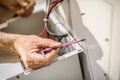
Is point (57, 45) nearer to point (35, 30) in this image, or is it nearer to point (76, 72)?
point (76, 72)

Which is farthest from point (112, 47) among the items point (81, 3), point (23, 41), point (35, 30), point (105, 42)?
point (35, 30)

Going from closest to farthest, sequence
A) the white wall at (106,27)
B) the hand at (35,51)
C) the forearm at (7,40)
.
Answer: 1. the white wall at (106,27)
2. the hand at (35,51)
3. the forearm at (7,40)

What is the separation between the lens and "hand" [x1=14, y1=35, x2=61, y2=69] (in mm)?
708

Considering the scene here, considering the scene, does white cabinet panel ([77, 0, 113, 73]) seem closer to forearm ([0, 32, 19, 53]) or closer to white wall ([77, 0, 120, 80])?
white wall ([77, 0, 120, 80])

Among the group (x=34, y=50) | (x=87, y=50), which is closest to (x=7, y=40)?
(x=34, y=50)

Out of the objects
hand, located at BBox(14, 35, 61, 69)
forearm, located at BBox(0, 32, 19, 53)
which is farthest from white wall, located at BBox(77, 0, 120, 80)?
forearm, located at BBox(0, 32, 19, 53)

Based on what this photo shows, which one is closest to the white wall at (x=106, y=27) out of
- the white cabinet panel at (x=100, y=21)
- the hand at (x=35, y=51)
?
the white cabinet panel at (x=100, y=21)

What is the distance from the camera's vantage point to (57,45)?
Result: 732 millimetres

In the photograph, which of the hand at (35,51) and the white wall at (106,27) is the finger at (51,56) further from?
the white wall at (106,27)

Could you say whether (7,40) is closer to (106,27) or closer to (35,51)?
(35,51)

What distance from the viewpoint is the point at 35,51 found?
2.41 feet

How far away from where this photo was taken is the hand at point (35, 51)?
71cm

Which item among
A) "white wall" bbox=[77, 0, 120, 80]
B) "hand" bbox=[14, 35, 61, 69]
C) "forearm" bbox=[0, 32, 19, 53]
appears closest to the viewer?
"white wall" bbox=[77, 0, 120, 80]

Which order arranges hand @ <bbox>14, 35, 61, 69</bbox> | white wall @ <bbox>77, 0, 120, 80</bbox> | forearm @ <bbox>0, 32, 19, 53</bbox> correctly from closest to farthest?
white wall @ <bbox>77, 0, 120, 80</bbox> < hand @ <bbox>14, 35, 61, 69</bbox> < forearm @ <bbox>0, 32, 19, 53</bbox>
